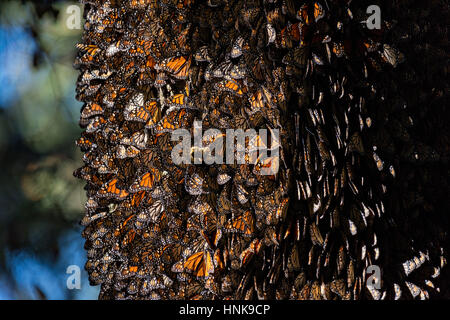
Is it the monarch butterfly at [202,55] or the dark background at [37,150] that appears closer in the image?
the monarch butterfly at [202,55]

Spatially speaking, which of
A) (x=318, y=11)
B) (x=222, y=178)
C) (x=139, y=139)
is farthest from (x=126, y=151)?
(x=318, y=11)

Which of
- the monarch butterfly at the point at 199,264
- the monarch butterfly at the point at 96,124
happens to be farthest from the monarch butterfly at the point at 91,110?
the monarch butterfly at the point at 199,264

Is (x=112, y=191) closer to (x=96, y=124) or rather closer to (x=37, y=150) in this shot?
(x=96, y=124)

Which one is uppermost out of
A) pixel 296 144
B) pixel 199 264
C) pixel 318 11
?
pixel 318 11

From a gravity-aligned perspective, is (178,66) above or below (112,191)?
above

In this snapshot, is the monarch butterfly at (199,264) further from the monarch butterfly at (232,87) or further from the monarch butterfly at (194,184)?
the monarch butterfly at (232,87)
